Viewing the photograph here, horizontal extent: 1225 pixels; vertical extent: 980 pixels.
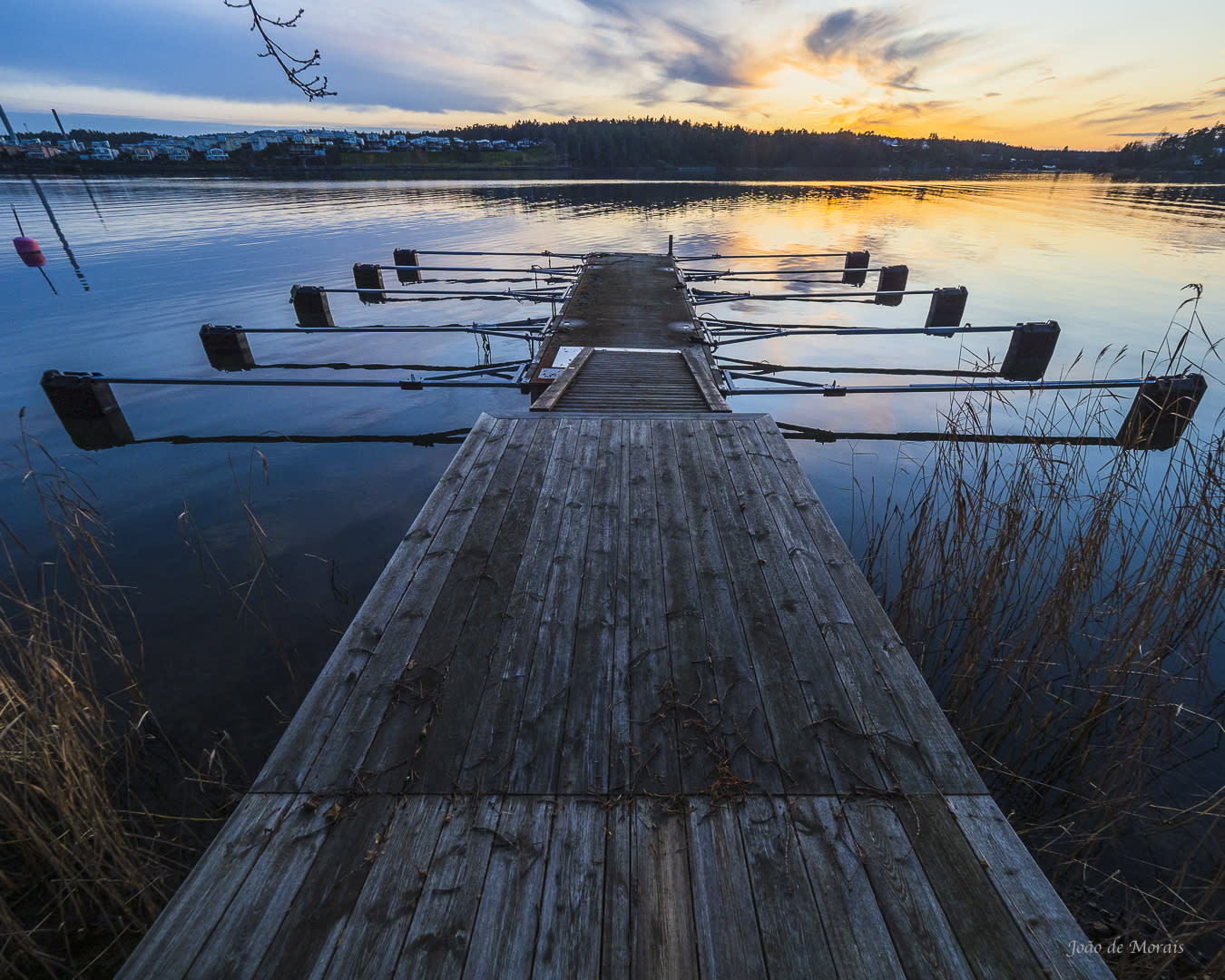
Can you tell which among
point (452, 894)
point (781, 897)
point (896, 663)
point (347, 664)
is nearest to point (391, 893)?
point (452, 894)

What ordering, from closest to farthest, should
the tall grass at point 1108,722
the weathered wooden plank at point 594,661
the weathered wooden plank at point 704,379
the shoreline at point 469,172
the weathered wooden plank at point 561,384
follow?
the weathered wooden plank at point 594,661 → the tall grass at point 1108,722 → the weathered wooden plank at point 561,384 → the weathered wooden plank at point 704,379 → the shoreline at point 469,172

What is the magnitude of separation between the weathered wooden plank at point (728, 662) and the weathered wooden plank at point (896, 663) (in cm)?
81

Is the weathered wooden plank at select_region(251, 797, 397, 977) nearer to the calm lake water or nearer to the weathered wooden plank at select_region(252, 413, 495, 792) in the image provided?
the weathered wooden plank at select_region(252, 413, 495, 792)

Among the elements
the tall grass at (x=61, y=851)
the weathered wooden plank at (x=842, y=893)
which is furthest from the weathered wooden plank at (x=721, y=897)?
the tall grass at (x=61, y=851)

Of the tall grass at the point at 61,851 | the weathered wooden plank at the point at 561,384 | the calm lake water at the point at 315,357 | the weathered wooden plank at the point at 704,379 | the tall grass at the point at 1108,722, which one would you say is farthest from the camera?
the weathered wooden plank at the point at 704,379

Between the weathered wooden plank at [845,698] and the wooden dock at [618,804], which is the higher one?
the wooden dock at [618,804]

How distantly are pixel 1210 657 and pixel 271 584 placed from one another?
12096mm

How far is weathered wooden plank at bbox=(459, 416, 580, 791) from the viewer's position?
2699mm

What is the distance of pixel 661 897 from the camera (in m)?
2.19

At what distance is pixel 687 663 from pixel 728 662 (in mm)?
258

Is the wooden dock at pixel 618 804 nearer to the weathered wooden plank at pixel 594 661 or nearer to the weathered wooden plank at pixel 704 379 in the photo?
the weathered wooden plank at pixel 594 661

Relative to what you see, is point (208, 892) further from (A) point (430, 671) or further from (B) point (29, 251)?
(B) point (29, 251)

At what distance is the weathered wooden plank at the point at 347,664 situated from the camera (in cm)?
270

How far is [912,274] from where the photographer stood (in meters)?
31.5
